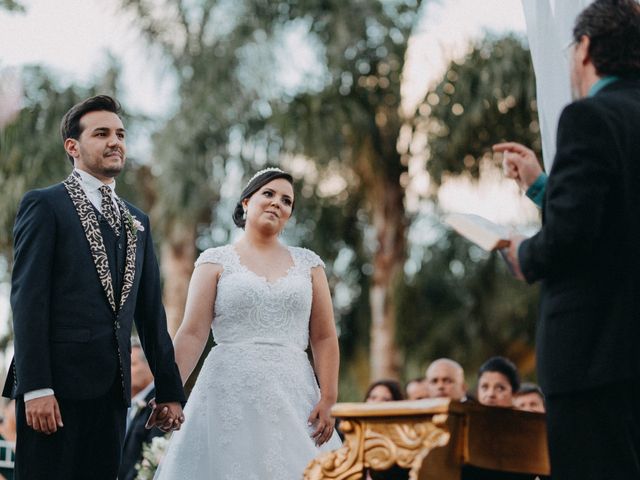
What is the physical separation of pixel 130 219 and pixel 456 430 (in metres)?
2.12

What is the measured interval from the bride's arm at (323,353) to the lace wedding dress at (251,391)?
58 millimetres

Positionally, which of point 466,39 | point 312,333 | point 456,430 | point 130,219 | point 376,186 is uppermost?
point 466,39

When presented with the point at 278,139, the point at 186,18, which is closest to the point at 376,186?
the point at 278,139

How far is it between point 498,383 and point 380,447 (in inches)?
206

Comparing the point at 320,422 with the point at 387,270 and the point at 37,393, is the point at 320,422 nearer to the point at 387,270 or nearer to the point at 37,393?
the point at 37,393

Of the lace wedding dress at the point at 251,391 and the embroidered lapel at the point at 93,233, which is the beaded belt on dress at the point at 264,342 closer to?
the lace wedding dress at the point at 251,391

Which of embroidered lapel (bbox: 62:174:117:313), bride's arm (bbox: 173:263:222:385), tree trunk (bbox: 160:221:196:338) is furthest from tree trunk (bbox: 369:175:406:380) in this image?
embroidered lapel (bbox: 62:174:117:313)

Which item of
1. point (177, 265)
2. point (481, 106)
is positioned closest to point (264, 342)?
point (481, 106)

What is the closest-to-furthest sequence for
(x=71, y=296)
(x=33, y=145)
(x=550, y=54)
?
(x=550, y=54), (x=71, y=296), (x=33, y=145)

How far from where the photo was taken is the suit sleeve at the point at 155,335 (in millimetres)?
4730

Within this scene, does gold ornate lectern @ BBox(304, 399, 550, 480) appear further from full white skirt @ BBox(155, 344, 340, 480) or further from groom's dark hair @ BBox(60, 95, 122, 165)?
groom's dark hair @ BBox(60, 95, 122, 165)

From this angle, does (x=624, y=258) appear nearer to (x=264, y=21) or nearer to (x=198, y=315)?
(x=198, y=315)

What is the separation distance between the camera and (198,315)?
533cm

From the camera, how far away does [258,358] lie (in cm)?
530
